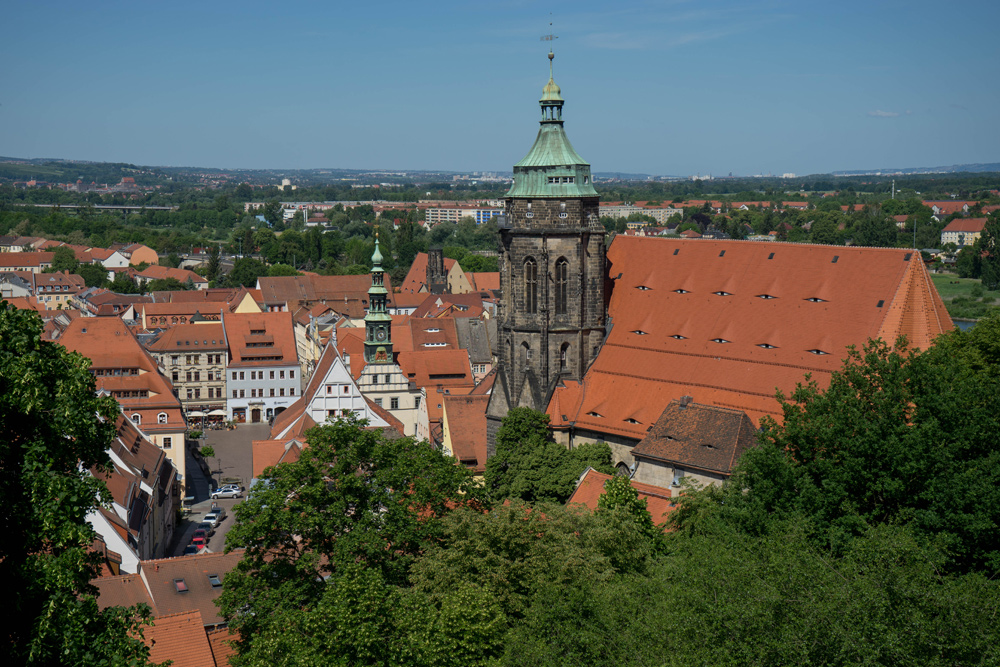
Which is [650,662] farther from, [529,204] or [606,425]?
[529,204]

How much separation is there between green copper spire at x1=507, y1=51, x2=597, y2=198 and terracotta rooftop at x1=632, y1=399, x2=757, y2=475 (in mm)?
12332

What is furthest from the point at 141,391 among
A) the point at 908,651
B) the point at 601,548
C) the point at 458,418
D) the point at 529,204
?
the point at 908,651

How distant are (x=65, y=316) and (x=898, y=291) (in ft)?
283

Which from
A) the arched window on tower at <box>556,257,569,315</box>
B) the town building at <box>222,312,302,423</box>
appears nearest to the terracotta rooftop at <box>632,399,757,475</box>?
the arched window on tower at <box>556,257,569,315</box>

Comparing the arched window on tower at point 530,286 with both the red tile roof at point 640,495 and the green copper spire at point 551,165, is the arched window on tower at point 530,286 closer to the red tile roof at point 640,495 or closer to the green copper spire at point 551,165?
the green copper spire at point 551,165

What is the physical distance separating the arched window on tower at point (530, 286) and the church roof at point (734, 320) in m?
4.06

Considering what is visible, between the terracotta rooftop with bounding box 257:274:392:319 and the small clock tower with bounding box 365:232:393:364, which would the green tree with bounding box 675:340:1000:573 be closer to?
the small clock tower with bounding box 365:232:393:364

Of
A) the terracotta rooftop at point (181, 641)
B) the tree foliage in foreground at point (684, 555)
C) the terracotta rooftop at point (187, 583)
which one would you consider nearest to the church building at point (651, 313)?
the tree foliage in foreground at point (684, 555)

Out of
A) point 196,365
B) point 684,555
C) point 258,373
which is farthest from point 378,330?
point 684,555

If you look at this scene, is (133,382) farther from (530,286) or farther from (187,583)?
(187,583)

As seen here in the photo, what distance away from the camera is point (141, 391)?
6250 cm

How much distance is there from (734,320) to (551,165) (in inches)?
461

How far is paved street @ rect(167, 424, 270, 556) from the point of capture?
53.4m

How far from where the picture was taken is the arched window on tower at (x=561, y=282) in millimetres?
49812
